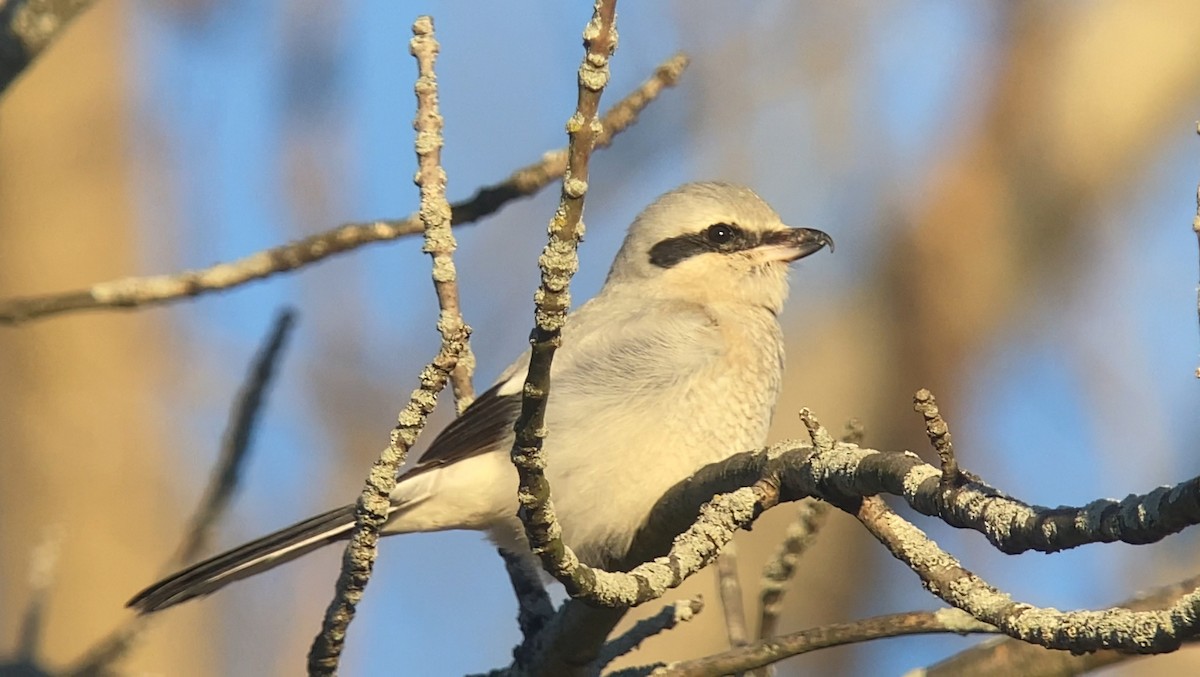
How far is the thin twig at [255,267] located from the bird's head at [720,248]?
3.10ft

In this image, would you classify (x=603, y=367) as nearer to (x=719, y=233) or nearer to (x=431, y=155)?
(x=719, y=233)

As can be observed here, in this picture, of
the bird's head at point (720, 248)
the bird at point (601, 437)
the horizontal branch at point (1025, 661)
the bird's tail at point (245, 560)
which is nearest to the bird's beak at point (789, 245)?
the bird's head at point (720, 248)

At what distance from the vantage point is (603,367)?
3094 mm

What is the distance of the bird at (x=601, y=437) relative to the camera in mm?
2711

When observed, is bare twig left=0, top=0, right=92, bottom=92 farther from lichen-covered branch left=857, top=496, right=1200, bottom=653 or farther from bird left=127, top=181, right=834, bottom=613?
lichen-covered branch left=857, top=496, right=1200, bottom=653

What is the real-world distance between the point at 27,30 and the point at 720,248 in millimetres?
→ 2084

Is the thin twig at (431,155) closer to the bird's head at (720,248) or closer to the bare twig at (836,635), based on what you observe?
the bare twig at (836,635)

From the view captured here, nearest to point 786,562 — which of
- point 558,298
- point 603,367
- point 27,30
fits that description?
point 603,367

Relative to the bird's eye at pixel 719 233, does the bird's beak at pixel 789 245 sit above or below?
below

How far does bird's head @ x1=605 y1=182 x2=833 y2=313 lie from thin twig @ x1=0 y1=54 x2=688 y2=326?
0.95 metres

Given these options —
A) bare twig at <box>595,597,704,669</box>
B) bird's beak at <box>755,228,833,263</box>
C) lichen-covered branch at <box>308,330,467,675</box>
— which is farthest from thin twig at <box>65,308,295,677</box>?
bird's beak at <box>755,228,833,263</box>

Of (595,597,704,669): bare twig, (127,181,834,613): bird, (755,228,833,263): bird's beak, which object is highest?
(755,228,833,263): bird's beak

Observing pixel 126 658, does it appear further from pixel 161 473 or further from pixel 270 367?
pixel 161 473

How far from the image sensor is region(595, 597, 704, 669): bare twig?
2502 millimetres
